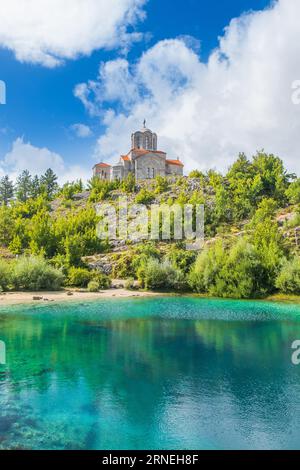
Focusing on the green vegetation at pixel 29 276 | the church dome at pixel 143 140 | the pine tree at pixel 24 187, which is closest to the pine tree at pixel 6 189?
the pine tree at pixel 24 187

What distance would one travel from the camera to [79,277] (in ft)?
133

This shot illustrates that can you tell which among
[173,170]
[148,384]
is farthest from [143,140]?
[148,384]

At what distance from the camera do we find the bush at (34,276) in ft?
123

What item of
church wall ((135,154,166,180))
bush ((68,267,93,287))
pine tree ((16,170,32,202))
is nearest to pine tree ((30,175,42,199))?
pine tree ((16,170,32,202))

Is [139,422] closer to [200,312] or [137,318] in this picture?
[137,318]

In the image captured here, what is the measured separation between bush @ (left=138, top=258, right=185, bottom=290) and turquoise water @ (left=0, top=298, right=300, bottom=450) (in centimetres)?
1457

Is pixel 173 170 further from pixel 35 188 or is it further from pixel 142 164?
pixel 35 188

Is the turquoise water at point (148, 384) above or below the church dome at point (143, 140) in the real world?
below

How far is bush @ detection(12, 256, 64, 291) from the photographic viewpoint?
123 ft

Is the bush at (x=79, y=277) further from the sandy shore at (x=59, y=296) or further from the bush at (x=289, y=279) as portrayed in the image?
the bush at (x=289, y=279)

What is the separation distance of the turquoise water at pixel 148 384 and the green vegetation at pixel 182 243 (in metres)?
12.5
